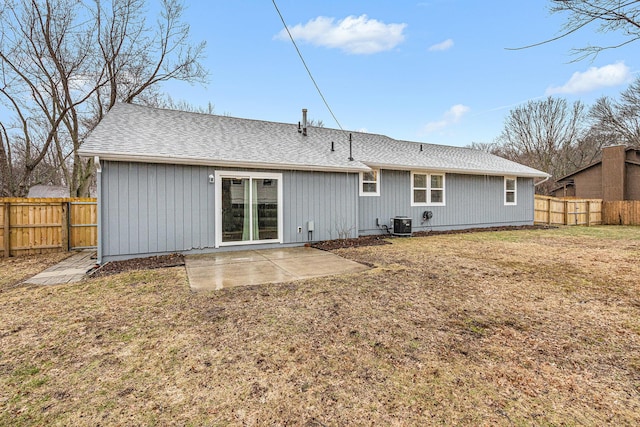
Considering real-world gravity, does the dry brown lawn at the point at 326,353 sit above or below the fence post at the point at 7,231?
below

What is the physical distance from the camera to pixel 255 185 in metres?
7.60

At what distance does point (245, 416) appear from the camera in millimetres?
1817

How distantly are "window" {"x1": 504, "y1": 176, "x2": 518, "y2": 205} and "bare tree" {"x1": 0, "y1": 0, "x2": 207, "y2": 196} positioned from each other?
50.6 feet

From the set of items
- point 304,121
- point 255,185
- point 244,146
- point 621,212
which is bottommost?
point 621,212

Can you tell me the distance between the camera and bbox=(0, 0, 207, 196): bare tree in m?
12.0

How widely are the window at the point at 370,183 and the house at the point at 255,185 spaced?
0.11ft

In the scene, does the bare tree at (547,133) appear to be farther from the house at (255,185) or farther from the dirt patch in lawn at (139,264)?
the dirt patch in lawn at (139,264)

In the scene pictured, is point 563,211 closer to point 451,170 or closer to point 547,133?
point 451,170

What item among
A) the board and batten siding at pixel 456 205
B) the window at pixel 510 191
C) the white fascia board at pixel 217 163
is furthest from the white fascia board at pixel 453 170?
the white fascia board at pixel 217 163

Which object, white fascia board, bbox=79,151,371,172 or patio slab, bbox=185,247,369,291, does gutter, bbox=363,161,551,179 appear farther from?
patio slab, bbox=185,247,369,291

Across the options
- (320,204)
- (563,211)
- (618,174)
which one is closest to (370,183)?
(320,204)

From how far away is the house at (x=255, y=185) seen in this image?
21.1 feet

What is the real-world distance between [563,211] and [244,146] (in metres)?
16.2

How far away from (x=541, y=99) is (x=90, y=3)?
32.9 meters
